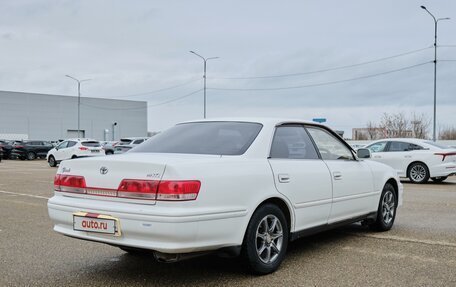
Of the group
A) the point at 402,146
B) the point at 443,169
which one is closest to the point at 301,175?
the point at 443,169

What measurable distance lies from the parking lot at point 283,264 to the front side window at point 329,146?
1.09 meters

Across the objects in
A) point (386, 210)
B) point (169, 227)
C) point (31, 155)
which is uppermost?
point (169, 227)

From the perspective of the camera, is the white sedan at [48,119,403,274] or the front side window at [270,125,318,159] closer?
the white sedan at [48,119,403,274]

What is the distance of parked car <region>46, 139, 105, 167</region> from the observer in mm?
28047

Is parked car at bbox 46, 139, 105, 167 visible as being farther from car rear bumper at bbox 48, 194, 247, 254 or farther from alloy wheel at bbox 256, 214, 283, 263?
car rear bumper at bbox 48, 194, 247, 254

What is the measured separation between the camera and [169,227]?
13.7 feet

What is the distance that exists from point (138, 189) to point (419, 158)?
1362cm

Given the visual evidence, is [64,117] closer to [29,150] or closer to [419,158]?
[29,150]

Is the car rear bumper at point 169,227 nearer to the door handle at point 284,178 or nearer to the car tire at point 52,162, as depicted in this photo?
A: the door handle at point 284,178

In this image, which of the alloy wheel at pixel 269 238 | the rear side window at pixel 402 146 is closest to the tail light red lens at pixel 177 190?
the alloy wheel at pixel 269 238

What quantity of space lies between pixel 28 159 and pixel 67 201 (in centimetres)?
3686

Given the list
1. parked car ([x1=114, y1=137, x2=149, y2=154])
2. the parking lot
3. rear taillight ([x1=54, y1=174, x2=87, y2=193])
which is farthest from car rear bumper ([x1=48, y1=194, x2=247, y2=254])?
parked car ([x1=114, y1=137, x2=149, y2=154])

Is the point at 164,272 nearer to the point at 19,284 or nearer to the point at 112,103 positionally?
the point at 19,284

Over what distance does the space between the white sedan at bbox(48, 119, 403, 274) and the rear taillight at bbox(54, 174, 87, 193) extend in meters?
0.01
